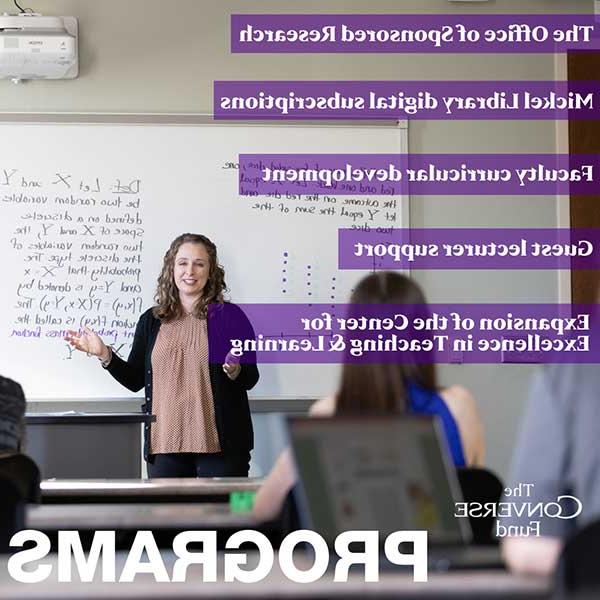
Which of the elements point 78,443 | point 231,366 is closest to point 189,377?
point 231,366

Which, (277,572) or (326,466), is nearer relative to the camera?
(326,466)

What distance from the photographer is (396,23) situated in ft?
16.6

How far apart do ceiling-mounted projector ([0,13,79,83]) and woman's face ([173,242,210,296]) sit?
3.01 feet

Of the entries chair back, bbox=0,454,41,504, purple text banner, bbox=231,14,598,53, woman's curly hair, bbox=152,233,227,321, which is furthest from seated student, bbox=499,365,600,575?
purple text banner, bbox=231,14,598,53

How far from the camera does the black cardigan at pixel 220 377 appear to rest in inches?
173

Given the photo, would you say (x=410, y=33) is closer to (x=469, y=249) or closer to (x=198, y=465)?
(x=469, y=249)

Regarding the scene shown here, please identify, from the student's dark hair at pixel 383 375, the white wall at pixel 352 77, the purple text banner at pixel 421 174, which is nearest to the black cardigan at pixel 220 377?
the purple text banner at pixel 421 174

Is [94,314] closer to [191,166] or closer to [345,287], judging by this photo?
[191,166]

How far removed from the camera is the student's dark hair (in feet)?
6.62

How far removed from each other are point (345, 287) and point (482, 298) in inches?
24.3

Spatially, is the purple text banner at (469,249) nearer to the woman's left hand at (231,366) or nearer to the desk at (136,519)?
the woman's left hand at (231,366)

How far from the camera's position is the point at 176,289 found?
→ 4562mm

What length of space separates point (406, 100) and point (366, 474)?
3.66 m

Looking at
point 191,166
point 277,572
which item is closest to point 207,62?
point 191,166
